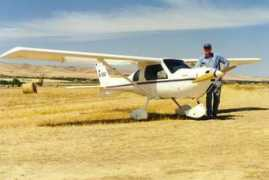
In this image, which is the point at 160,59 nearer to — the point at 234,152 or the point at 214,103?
the point at 214,103

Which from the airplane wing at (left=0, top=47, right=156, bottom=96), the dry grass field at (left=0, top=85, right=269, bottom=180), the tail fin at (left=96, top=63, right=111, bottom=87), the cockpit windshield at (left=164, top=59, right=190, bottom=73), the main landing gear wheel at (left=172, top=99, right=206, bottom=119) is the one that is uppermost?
the airplane wing at (left=0, top=47, right=156, bottom=96)

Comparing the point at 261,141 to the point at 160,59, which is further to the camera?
the point at 160,59

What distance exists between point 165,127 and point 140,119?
278 cm

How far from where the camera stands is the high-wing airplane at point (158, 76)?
1540 cm

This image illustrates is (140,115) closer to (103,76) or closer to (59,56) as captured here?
(59,56)

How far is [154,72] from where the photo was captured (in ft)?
56.3

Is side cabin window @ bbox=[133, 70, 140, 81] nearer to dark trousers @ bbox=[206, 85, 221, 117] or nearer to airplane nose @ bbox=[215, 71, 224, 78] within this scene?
dark trousers @ bbox=[206, 85, 221, 117]

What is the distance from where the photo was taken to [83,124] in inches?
588

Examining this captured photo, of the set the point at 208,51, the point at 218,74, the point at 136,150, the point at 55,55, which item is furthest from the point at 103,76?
the point at 136,150

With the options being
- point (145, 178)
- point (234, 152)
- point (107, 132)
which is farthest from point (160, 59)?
point (145, 178)

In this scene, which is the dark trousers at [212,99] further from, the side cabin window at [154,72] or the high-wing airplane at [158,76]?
the side cabin window at [154,72]

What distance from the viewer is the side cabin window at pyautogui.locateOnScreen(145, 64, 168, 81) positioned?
661 inches

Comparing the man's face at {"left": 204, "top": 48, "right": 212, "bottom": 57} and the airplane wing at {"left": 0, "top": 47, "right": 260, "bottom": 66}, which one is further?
the man's face at {"left": 204, "top": 48, "right": 212, "bottom": 57}

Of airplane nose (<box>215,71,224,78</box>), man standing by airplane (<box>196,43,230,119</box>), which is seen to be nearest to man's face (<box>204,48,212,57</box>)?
man standing by airplane (<box>196,43,230,119</box>)
